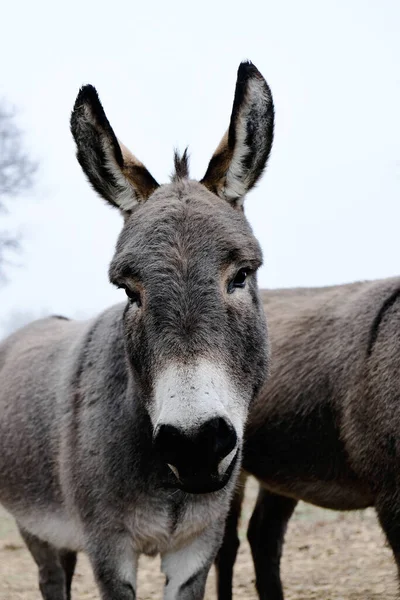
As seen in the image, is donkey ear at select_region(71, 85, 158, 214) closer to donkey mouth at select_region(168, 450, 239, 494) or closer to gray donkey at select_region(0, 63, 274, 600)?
gray donkey at select_region(0, 63, 274, 600)

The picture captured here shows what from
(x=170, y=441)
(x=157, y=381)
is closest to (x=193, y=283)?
(x=157, y=381)

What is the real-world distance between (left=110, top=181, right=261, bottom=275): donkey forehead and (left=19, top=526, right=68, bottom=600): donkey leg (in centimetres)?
256

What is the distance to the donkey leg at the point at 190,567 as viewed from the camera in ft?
11.9

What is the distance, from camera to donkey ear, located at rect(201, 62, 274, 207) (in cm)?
332

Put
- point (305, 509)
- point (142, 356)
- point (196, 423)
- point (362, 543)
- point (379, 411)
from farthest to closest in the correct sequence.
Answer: point (305, 509) < point (362, 543) < point (379, 411) < point (142, 356) < point (196, 423)

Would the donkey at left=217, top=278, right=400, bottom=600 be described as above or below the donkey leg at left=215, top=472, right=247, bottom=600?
above

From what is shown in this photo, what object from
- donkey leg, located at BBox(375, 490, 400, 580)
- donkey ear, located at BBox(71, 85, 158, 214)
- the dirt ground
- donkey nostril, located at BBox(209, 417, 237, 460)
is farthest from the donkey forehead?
the dirt ground

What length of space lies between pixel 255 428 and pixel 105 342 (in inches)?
59.3

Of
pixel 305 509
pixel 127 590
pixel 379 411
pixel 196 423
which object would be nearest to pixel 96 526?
pixel 127 590

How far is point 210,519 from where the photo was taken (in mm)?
3580

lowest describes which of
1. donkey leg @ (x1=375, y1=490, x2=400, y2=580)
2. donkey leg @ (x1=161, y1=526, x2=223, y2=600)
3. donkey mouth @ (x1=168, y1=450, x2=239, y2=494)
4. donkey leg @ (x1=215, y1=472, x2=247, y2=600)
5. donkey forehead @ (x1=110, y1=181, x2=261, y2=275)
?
donkey leg @ (x1=215, y1=472, x2=247, y2=600)

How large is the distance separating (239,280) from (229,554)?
3143 millimetres

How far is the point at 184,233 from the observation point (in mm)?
3014

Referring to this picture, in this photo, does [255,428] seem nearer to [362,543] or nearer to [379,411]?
[379,411]
